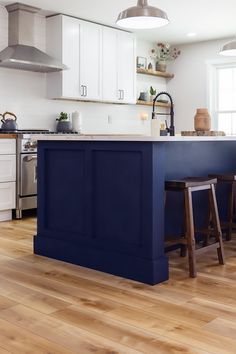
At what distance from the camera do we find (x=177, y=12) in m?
5.96

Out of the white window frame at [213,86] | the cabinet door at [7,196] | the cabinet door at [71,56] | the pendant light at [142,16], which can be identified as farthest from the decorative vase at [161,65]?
the pendant light at [142,16]

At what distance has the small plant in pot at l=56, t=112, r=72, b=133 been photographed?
623cm

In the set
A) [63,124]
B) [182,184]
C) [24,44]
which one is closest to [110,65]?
[63,124]

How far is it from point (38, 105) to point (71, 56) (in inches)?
30.9

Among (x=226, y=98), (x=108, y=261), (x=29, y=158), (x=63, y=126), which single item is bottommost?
(x=108, y=261)

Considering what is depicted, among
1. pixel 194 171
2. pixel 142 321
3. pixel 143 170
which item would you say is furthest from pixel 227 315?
pixel 194 171

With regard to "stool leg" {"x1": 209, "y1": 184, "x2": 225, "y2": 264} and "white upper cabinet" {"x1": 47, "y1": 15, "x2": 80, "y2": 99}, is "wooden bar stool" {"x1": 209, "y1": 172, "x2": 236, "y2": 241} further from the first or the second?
"white upper cabinet" {"x1": 47, "y1": 15, "x2": 80, "y2": 99}

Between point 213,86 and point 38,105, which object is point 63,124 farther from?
point 213,86

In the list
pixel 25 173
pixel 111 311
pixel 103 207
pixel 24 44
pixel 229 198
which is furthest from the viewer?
pixel 24 44

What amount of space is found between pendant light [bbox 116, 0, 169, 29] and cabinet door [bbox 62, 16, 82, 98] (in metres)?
2.33

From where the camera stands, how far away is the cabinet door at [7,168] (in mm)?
5119

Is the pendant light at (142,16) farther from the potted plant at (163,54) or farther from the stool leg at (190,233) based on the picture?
the potted plant at (163,54)

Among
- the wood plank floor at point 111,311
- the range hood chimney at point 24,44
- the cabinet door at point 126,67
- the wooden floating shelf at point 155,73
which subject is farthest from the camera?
the wooden floating shelf at point 155,73

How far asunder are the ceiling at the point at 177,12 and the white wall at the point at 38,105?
1.95 feet
